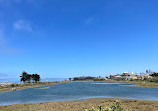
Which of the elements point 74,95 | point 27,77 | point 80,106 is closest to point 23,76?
point 27,77

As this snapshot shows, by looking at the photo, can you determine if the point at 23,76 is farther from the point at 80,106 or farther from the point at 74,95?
the point at 80,106

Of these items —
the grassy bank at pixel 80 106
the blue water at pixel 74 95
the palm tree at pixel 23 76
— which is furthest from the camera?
the palm tree at pixel 23 76

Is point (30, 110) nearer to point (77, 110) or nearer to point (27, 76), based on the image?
point (77, 110)

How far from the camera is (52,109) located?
26297mm

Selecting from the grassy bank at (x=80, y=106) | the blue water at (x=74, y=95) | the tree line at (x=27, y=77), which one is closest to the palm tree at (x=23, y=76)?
the tree line at (x=27, y=77)

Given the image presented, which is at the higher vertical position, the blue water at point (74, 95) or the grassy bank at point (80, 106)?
the grassy bank at point (80, 106)

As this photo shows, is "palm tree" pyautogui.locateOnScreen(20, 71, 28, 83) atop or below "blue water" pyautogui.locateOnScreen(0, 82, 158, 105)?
atop

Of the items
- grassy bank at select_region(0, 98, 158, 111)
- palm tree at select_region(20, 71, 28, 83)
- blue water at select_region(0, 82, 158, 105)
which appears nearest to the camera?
grassy bank at select_region(0, 98, 158, 111)

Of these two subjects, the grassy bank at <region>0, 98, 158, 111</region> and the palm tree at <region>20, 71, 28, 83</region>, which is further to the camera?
the palm tree at <region>20, 71, 28, 83</region>

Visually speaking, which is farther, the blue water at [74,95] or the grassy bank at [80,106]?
the blue water at [74,95]

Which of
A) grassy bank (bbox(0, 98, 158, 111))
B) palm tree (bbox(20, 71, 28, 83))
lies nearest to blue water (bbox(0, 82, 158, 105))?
grassy bank (bbox(0, 98, 158, 111))

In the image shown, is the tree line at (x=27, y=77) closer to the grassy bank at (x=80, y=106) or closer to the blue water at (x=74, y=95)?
the blue water at (x=74, y=95)

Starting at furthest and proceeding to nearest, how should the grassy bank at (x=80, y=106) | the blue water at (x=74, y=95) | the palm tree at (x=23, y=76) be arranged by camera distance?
the palm tree at (x=23, y=76)
the blue water at (x=74, y=95)
the grassy bank at (x=80, y=106)

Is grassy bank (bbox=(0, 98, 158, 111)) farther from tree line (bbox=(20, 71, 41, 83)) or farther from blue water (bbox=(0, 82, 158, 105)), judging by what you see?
tree line (bbox=(20, 71, 41, 83))
